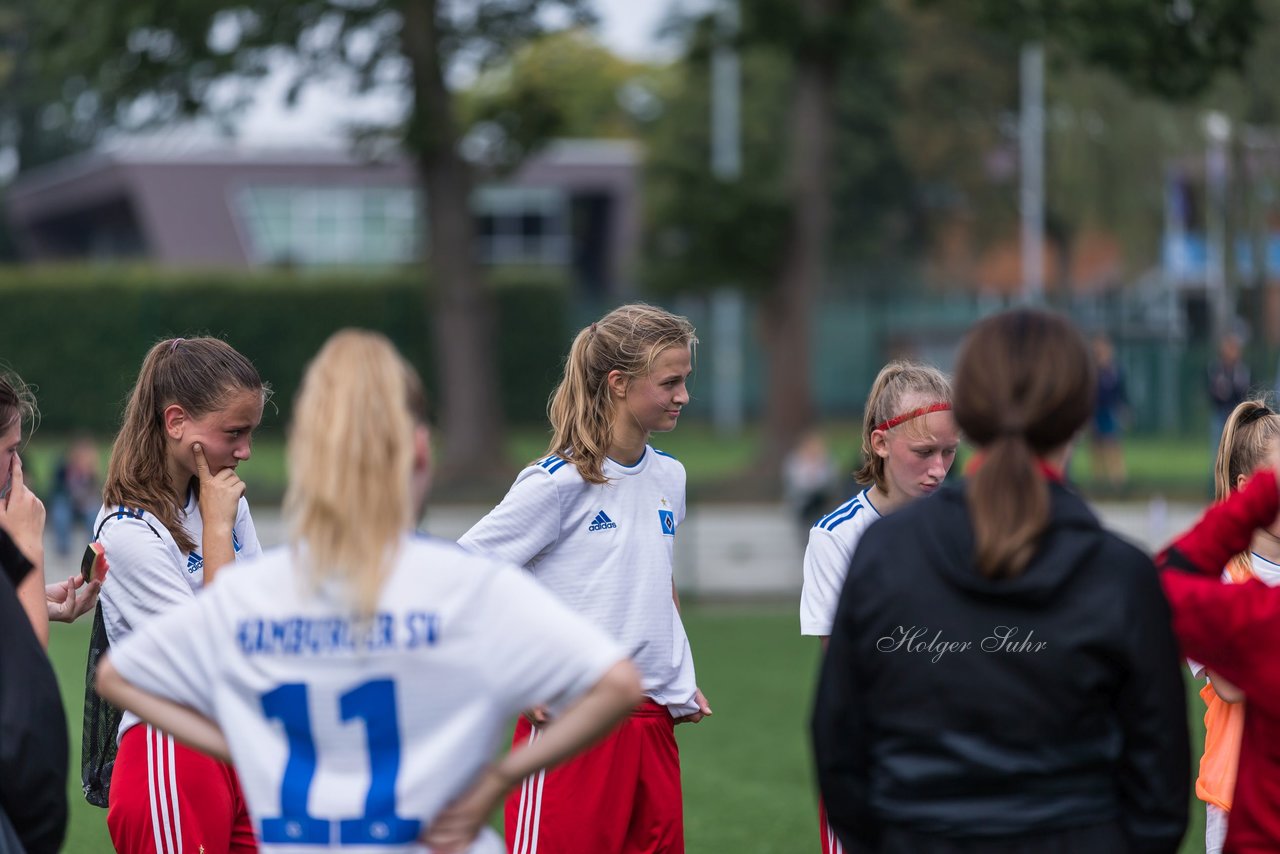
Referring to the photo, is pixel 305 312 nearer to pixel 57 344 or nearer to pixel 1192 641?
pixel 57 344

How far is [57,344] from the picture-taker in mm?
33719

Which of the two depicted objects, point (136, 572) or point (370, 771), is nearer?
point (370, 771)

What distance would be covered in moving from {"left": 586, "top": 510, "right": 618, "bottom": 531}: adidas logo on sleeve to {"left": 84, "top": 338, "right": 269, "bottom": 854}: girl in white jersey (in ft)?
3.36

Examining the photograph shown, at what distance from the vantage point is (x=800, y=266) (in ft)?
80.1

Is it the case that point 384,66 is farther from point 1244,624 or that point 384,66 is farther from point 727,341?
point 1244,624

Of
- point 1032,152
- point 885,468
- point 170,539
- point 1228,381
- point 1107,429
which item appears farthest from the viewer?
point 1032,152

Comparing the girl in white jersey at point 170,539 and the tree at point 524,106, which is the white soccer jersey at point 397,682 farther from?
the tree at point 524,106

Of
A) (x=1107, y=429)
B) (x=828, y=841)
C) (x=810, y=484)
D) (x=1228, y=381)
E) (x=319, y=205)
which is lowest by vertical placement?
(x=810, y=484)

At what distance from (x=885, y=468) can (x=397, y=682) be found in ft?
7.31

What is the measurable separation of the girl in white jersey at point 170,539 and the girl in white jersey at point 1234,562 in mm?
2587

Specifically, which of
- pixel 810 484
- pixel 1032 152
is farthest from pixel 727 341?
pixel 810 484

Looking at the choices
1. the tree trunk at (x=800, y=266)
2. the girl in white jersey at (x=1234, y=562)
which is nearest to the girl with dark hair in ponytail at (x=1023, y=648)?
the girl in white jersey at (x=1234, y=562)

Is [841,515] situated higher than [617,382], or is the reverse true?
[617,382]

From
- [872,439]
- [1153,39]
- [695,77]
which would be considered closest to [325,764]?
[872,439]
